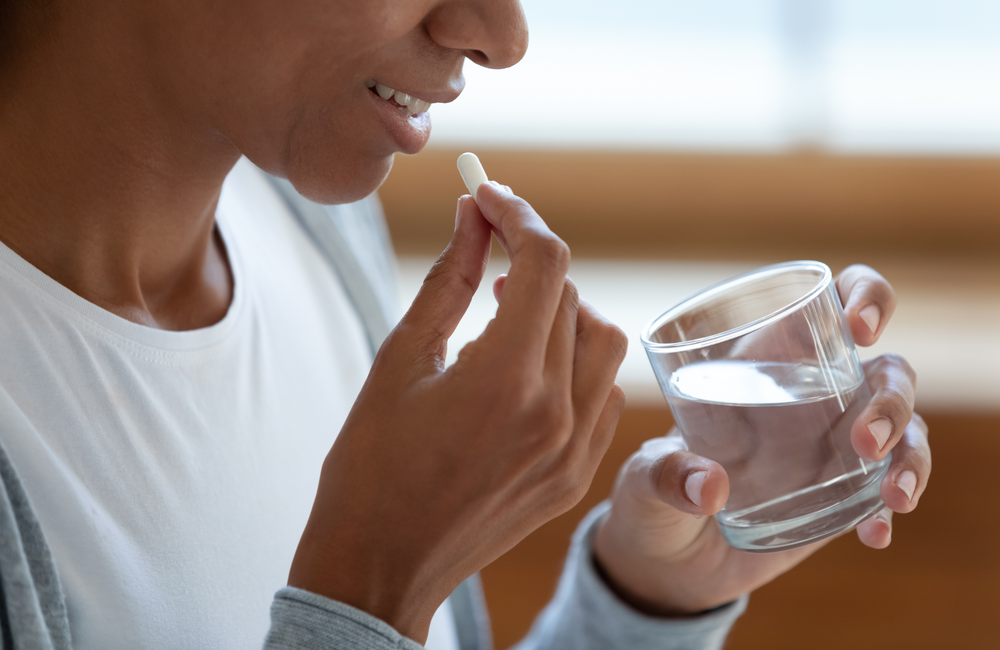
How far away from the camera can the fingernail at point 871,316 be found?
2.20ft

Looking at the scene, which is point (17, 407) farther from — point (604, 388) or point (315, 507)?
point (604, 388)

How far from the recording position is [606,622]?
806 millimetres

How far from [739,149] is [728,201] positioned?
11 centimetres

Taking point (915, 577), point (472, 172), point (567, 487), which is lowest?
point (915, 577)

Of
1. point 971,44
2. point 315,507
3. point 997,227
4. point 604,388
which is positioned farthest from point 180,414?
point 971,44

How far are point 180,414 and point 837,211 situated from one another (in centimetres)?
160

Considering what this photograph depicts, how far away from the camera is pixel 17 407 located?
0.53m

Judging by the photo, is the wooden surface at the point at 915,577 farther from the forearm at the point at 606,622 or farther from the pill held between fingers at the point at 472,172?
the pill held between fingers at the point at 472,172

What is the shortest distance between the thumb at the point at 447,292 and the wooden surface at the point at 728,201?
143 cm

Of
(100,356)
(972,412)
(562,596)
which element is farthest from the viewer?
(972,412)

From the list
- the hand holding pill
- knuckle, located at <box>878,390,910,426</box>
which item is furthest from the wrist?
knuckle, located at <box>878,390,910,426</box>

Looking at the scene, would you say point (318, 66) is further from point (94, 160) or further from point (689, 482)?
point (689, 482)

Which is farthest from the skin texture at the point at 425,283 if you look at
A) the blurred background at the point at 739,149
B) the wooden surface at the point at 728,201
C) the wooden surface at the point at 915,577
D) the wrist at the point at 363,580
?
the wooden surface at the point at 728,201

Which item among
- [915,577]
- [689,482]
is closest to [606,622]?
[689,482]
